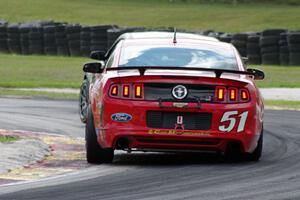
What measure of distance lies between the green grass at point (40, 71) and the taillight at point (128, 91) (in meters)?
15.2

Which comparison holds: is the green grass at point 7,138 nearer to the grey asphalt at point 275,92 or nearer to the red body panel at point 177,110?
the red body panel at point 177,110

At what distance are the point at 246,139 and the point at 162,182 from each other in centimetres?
170

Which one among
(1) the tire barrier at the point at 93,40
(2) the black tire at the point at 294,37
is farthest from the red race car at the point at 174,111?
(1) the tire barrier at the point at 93,40

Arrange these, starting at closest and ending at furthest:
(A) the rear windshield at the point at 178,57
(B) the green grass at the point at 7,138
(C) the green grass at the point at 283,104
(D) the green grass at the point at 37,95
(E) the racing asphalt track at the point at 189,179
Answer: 1. (E) the racing asphalt track at the point at 189,179
2. (A) the rear windshield at the point at 178,57
3. (B) the green grass at the point at 7,138
4. (C) the green grass at the point at 283,104
5. (D) the green grass at the point at 37,95

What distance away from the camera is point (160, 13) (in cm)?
5250

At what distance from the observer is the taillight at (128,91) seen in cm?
1120

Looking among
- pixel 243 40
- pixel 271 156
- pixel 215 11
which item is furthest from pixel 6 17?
pixel 271 156

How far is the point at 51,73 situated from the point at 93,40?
752 centimetres

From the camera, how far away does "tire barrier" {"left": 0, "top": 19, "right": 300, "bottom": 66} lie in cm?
3500

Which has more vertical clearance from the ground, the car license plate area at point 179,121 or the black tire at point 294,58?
the car license plate area at point 179,121

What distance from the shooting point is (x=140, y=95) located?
36.8 feet

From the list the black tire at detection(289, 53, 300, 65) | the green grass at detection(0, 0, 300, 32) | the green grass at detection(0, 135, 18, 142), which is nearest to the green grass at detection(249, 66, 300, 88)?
the black tire at detection(289, 53, 300, 65)

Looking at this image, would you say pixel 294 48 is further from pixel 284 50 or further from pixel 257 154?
pixel 257 154

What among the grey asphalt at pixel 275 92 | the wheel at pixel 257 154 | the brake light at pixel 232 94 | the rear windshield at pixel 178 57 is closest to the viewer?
the brake light at pixel 232 94
